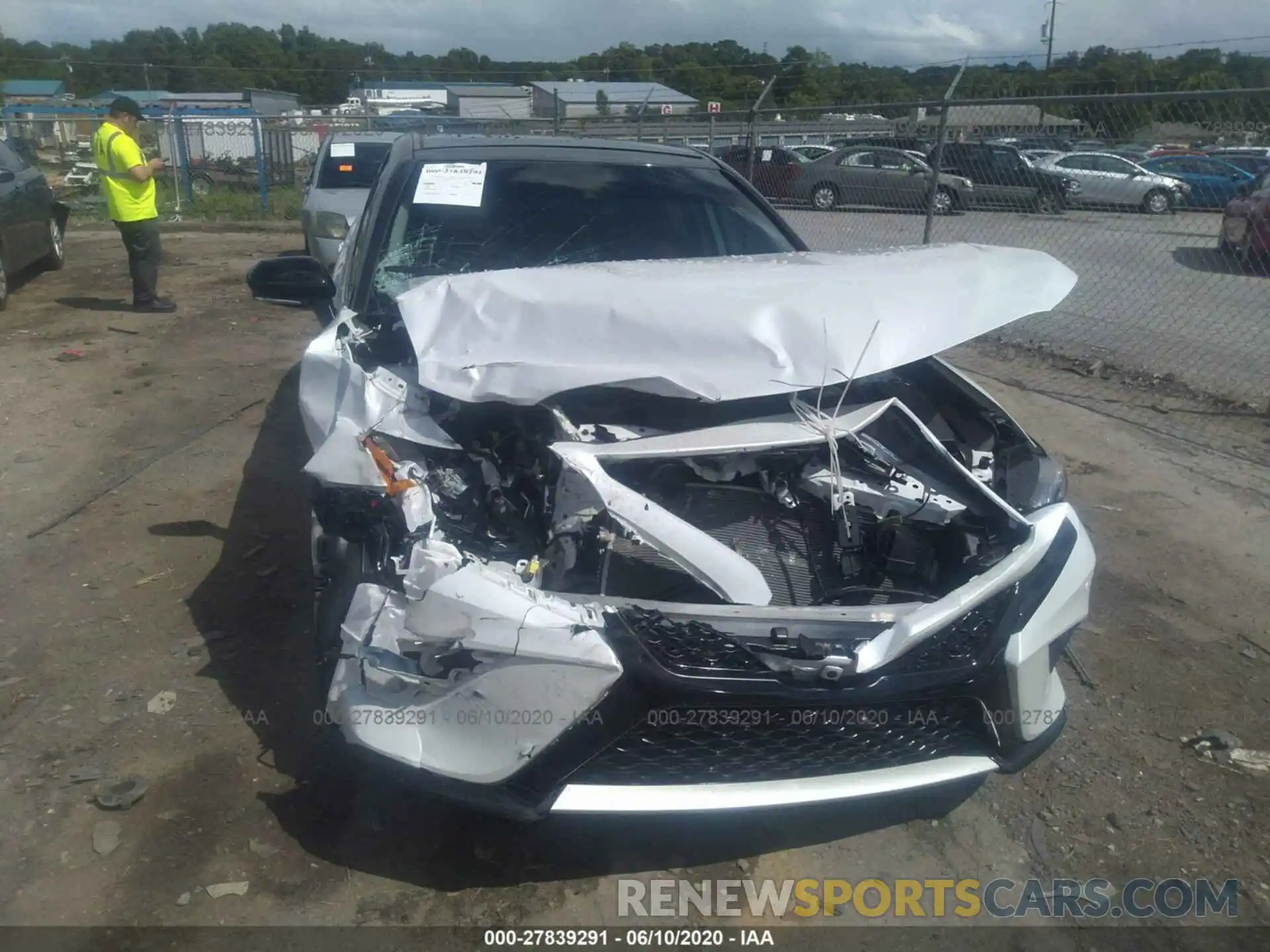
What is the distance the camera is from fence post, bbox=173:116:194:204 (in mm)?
18578

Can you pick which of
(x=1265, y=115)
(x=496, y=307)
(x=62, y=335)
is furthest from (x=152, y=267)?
(x=1265, y=115)

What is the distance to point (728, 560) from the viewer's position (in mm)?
2416

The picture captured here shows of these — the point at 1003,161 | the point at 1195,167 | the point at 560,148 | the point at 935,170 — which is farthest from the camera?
the point at 1195,167

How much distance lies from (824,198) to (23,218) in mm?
8375

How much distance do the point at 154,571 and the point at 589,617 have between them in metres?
2.76

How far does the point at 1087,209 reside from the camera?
27.3ft

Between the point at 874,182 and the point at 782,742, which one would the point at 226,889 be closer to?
the point at 782,742

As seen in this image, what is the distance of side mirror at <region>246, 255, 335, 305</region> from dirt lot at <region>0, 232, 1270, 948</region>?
1085 millimetres

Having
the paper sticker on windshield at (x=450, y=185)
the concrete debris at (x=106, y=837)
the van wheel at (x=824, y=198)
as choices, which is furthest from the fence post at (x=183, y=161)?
the concrete debris at (x=106, y=837)

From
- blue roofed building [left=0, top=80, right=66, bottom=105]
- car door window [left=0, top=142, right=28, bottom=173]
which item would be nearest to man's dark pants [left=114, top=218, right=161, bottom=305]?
car door window [left=0, top=142, right=28, bottom=173]

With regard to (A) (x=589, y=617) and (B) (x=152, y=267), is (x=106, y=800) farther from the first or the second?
(B) (x=152, y=267)

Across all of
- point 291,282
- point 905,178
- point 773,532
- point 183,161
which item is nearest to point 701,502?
point 773,532

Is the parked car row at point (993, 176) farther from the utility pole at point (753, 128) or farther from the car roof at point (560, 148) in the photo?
the car roof at point (560, 148)

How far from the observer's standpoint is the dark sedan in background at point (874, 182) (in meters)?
9.69
